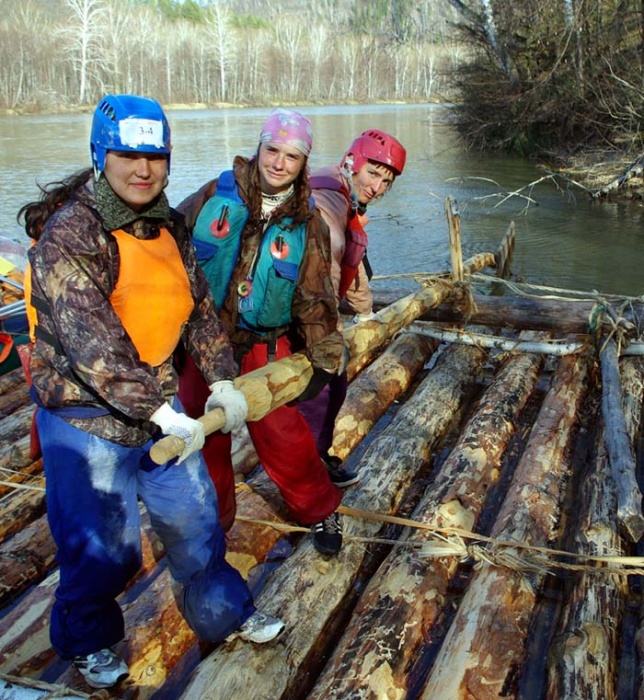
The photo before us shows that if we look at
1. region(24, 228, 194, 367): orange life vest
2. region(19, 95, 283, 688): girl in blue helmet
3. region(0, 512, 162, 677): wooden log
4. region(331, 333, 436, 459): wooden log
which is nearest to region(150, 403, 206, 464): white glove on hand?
region(19, 95, 283, 688): girl in blue helmet

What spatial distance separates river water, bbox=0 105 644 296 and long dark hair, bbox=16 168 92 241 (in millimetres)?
1341

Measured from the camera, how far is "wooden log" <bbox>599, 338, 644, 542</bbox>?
336 cm

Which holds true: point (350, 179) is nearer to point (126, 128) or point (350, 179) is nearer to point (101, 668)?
point (126, 128)

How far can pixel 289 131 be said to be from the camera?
2887mm

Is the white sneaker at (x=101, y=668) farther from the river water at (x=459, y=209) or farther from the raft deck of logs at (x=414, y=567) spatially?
the river water at (x=459, y=209)

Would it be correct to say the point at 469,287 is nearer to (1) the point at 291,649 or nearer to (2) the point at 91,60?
(1) the point at 291,649

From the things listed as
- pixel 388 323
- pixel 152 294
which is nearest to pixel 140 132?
pixel 152 294

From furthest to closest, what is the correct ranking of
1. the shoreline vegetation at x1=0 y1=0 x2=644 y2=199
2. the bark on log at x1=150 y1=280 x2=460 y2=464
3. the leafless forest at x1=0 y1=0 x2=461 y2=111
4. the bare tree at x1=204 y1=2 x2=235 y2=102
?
the bare tree at x1=204 y1=2 x2=235 y2=102, the leafless forest at x1=0 y1=0 x2=461 y2=111, the shoreline vegetation at x1=0 y1=0 x2=644 y2=199, the bark on log at x1=150 y1=280 x2=460 y2=464

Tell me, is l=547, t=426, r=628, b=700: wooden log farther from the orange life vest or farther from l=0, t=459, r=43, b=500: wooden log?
l=0, t=459, r=43, b=500: wooden log

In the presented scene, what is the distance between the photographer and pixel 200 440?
2.40 metres

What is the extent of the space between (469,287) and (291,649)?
15.0ft

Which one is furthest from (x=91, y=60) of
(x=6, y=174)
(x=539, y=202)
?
(x=539, y=202)

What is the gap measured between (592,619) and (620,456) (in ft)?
4.04

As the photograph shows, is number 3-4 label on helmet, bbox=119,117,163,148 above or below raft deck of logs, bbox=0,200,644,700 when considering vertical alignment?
above
